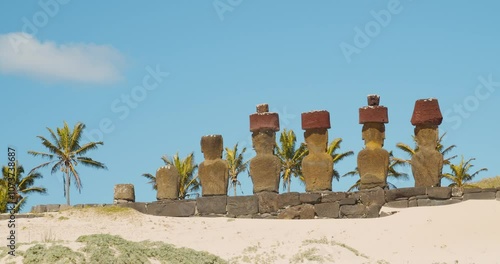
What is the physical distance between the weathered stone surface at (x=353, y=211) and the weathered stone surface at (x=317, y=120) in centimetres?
235

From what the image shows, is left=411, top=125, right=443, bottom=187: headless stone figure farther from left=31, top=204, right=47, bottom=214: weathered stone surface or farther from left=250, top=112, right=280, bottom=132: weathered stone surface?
left=31, top=204, right=47, bottom=214: weathered stone surface

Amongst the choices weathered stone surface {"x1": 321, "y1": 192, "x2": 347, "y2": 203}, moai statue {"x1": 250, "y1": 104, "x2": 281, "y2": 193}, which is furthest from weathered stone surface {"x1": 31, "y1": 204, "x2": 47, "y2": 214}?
weathered stone surface {"x1": 321, "y1": 192, "x2": 347, "y2": 203}

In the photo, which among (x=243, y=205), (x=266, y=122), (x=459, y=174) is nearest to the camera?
(x=243, y=205)

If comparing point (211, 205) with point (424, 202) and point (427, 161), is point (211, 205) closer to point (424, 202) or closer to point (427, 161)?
point (424, 202)

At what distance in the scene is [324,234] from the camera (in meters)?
19.3

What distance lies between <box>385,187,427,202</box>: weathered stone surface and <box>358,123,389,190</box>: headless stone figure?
1.38 ft

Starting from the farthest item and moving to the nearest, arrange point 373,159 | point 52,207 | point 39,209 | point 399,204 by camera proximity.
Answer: point 52,207
point 39,209
point 373,159
point 399,204

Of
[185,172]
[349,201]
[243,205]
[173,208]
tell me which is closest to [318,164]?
[349,201]

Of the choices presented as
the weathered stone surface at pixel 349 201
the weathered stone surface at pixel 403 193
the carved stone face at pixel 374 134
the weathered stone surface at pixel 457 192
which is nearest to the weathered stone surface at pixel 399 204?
the weathered stone surface at pixel 403 193

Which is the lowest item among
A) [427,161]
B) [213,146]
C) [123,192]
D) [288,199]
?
[288,199]

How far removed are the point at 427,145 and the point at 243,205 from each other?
5.01m

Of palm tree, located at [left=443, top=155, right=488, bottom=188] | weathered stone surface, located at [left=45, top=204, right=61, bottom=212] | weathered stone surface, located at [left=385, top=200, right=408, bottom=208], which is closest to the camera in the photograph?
weathered stone surface, located at [left=385, top=200, right=408, bottom=208]

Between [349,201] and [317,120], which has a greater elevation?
[317,120]

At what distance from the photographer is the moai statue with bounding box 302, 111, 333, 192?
21766 millimetres
